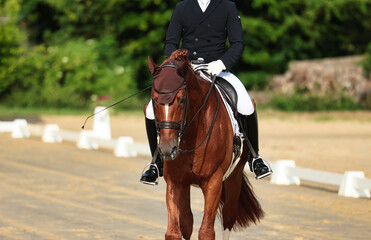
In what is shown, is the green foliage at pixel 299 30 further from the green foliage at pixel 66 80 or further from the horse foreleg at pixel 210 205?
the horse foreleg at pixel 210 205

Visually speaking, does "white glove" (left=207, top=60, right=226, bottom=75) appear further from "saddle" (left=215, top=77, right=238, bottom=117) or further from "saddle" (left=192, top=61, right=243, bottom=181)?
"saddle" (left=215, top=77, right=238, bottom=117)

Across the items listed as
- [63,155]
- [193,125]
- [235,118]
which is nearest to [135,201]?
[235,118]

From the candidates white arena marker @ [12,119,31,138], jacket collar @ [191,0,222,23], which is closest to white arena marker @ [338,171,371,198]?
jacket collar @ [191,0,222,23]

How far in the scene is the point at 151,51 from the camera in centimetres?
3866

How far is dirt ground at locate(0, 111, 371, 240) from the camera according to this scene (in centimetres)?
862

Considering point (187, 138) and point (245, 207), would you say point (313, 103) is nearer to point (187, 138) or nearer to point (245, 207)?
point (245, 207)

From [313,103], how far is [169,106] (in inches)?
1009

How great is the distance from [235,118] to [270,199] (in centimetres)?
487

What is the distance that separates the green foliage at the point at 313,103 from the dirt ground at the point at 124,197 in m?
9.03

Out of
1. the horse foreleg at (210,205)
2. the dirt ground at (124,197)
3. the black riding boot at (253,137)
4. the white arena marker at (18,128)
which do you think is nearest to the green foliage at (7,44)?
the white arena marker at (18,128)

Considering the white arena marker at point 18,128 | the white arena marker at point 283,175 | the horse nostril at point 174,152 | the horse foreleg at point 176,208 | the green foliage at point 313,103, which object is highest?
the horse nostril at point 174,152

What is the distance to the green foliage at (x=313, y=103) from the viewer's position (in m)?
29.8

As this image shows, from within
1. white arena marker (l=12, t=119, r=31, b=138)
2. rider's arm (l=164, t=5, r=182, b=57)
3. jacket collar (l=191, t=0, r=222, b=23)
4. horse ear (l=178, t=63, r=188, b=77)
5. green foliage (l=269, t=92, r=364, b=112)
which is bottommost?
green foliage (l=269, t=92, r=364, b=112)

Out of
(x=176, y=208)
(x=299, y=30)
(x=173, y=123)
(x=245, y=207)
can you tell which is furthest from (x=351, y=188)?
(x=299, y=30)
